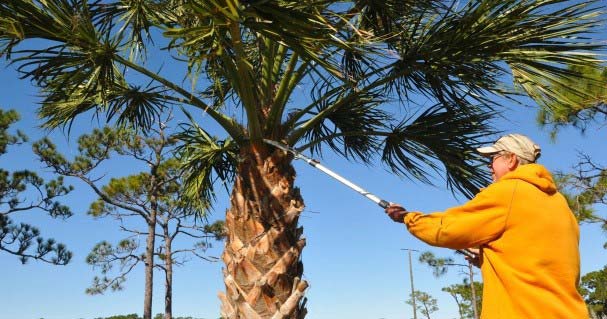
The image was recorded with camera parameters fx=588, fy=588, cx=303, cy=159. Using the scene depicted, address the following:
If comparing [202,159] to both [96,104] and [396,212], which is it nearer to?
[96,104]

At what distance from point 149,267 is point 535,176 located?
14.9 m

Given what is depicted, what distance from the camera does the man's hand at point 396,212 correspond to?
2.62m

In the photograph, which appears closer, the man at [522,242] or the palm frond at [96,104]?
the man at [522,242]

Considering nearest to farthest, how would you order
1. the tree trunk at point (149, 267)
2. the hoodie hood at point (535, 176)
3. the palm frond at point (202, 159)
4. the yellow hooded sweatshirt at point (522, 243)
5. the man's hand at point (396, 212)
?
the yellow hooded sweatshirt at point (522, 243), the hoodie hood at point (535, 176), the man's hand at point (396, 212), the palm frond at point (202, 159), the tree trunk at point (149, 267)

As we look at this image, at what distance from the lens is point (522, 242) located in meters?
2.11

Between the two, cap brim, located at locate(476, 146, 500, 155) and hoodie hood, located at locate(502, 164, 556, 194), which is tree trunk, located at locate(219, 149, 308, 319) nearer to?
cap brim, located at locate(476, 146, 500, 155)

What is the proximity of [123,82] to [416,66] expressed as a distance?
3.01 m

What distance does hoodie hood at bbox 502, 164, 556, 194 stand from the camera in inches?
85.4

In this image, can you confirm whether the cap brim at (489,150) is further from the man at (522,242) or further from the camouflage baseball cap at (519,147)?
the man at (522,242)

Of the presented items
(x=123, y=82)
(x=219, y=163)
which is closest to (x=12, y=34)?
(x=123, y=82)

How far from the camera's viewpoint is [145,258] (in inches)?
664

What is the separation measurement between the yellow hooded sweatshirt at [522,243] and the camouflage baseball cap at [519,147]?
11 centimetres

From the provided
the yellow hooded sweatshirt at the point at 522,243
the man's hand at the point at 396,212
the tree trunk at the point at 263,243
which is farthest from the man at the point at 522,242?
the tree trunk at the point at 263,243

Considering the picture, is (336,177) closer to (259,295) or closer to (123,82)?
(259,295)
